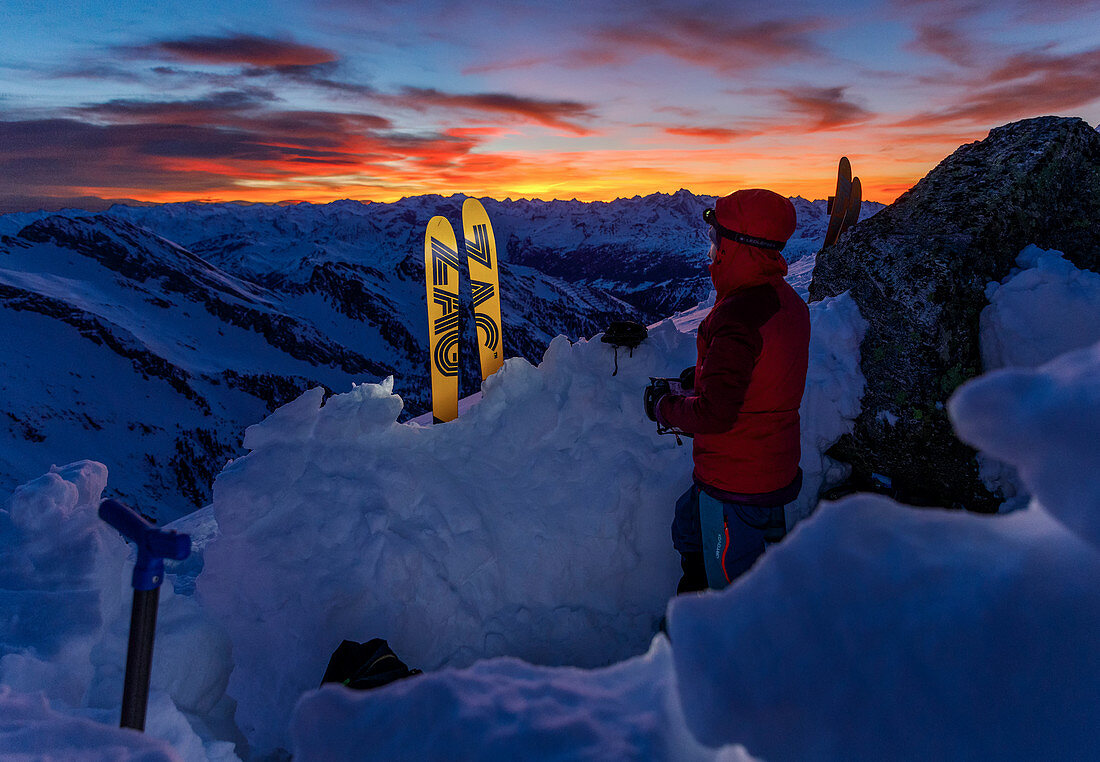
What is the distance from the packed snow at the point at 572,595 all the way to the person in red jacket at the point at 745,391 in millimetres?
1387

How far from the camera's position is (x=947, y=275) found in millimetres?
4254

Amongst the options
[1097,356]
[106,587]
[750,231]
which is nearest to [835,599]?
[1097,356]

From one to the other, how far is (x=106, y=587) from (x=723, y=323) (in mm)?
3477

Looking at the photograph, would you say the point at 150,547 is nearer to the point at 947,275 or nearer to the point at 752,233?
the point at 752,233

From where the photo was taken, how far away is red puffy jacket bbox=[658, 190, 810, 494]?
7.94 feet

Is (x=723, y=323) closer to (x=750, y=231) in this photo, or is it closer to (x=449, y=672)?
(x=750, y=231)

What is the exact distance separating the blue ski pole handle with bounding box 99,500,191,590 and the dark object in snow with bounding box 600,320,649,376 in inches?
143

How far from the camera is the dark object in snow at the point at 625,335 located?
4.75m

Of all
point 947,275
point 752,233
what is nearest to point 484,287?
point 947,275

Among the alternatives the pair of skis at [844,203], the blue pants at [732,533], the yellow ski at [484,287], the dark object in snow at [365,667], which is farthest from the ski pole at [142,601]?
the yellow ski at [484,287]

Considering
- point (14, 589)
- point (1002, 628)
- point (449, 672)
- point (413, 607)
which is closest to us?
point (1002, 628)

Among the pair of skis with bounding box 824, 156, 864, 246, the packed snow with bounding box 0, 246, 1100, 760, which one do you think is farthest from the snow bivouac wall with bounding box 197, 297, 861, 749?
the pair of skis with bounding box 824, 156, 864, 246

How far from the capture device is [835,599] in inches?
36.2

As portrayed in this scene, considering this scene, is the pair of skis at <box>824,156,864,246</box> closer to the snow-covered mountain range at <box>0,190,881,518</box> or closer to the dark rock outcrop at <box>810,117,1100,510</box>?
the dark rock outcrop at <box>810,117,1100,510</box>
